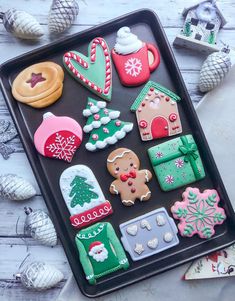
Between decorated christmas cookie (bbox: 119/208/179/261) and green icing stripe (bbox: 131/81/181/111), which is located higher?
green icing stripe (bbox: 131/81/181/111)

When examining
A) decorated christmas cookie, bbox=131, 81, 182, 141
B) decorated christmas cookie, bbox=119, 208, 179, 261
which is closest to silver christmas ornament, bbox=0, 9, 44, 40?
decorated christmas cookie, bbox=131, 81, 182, 141

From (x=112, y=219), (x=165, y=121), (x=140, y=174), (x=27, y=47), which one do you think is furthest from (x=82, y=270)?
(x=27, y=47)

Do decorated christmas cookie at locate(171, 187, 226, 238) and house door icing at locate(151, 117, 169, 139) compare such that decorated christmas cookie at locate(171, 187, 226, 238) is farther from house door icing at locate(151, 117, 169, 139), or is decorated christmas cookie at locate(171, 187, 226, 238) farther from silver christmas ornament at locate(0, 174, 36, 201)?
silver christmas ornament at locate(0, 174, 36, 201)

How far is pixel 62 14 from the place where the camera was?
1.11 m

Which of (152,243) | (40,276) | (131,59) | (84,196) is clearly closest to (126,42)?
(131,59)

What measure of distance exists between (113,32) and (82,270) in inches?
22.9

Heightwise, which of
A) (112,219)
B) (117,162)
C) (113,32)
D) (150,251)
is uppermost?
(113,32)

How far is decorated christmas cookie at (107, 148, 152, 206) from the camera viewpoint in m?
1.10

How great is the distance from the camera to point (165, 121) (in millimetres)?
1106

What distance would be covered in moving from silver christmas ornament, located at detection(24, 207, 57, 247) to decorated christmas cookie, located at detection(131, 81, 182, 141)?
30 centimetres

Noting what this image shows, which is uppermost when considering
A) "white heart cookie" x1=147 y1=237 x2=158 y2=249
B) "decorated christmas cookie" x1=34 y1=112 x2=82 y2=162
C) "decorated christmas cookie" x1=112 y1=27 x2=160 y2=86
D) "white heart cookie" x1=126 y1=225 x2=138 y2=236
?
"decorated christmas cookie" x1=112 y1=27 x2=160 y2=86

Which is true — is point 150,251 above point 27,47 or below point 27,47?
below

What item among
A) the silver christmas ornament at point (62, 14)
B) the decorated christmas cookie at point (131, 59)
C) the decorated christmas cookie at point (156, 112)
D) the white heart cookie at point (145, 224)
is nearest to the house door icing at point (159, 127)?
the decorated christmas cookie at point (156, 112)

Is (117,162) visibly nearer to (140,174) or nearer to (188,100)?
(140,174)
